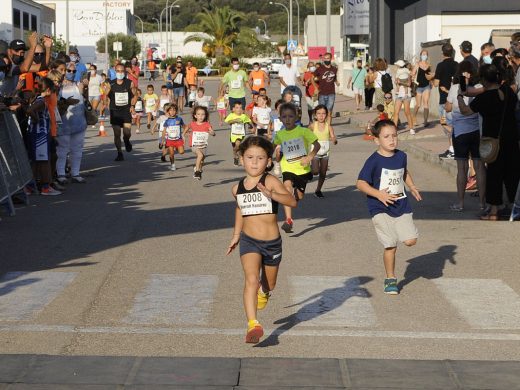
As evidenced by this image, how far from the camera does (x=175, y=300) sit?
9133 mm

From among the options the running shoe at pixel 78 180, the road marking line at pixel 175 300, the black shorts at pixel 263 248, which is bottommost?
the road marking line at pixel 175 300

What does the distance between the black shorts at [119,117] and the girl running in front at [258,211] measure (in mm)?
15664

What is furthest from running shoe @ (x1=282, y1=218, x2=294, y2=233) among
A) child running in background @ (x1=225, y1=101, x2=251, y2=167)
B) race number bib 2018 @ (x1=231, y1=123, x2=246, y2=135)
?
race number bib 2018 @ (x1=231, y1=123, x2=246, y2=135)

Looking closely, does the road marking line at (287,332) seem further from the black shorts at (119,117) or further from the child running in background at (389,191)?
the black shorts at (119,117)

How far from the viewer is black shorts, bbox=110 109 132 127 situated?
23312 mm

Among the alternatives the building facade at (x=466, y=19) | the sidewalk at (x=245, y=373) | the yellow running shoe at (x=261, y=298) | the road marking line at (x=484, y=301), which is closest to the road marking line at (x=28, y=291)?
the sidewalk at (x=245, y=373)

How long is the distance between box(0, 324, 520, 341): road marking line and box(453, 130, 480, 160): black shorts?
23.1ft

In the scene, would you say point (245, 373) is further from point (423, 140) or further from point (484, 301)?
point (423, 140)

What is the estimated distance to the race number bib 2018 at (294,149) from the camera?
1388 centimetres

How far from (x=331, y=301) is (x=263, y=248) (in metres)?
1.54

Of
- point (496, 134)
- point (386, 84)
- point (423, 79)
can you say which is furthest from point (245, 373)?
point (386, 84)

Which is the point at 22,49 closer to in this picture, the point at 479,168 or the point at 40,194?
the point at 40,194

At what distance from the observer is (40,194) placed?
55.3 feet

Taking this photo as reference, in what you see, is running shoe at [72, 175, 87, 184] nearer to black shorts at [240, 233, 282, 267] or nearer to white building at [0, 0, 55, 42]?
black shorts at [240, 233, 282, 267]
